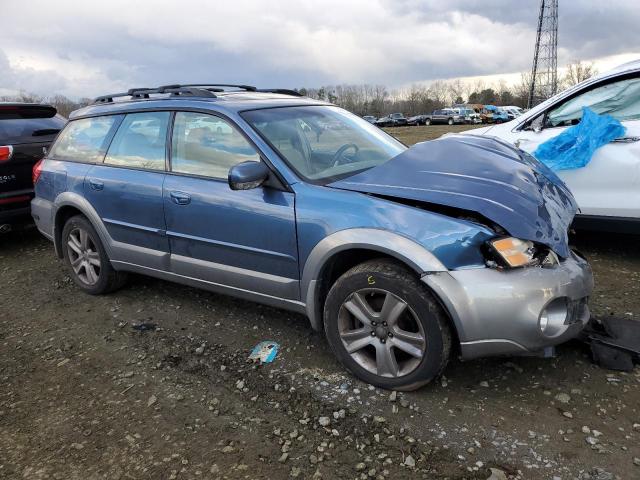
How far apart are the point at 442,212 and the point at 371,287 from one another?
1.84 feet

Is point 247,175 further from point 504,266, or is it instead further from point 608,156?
point 608,156

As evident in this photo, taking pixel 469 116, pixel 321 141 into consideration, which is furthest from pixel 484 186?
pixel 469 116

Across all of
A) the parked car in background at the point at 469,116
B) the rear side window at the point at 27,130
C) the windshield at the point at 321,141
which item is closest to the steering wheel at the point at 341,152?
the windshield at the point at 321,141

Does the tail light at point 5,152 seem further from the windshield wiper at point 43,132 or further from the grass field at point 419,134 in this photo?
the grass field at point 419,134

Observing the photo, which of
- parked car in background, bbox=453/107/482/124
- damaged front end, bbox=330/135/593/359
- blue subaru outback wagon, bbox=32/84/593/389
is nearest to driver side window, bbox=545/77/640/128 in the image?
blue subaru outback wagon, bbox=32/84/593/389

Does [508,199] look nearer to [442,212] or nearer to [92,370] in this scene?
[442,212]

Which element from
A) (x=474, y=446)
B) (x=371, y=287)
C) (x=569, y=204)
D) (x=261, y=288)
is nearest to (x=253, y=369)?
(x=261, y=288)

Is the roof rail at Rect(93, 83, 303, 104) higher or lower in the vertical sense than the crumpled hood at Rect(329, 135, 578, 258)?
higher

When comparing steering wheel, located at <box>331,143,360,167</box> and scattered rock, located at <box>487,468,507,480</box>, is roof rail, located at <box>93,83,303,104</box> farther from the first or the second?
scattered rock, located at <box>487,468,507,480</box>

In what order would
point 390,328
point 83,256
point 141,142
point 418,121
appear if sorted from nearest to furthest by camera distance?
point 390,328
point 141,142
point 83,256
point 418,121

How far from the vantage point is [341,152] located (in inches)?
141

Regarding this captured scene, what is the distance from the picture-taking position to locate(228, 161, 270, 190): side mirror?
2.97 meters

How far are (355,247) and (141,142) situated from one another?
7.03 ft

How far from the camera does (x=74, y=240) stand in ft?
15.0
